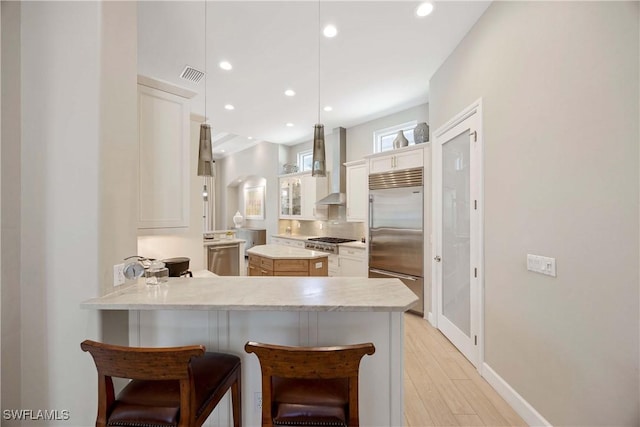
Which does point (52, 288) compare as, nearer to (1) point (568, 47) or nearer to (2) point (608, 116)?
(2) point (608, 116)

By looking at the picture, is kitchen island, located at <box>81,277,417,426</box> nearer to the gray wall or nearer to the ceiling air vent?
the gray wall

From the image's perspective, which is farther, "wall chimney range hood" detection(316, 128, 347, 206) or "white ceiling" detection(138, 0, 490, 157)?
"wall chimney range hood" detection(316, 128, 347, 206)

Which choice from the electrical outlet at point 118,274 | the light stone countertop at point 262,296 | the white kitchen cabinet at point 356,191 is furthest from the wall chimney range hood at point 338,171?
the electrical outlet at point 118,274

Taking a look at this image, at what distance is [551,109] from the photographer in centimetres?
159

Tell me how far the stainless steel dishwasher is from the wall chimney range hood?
7.16ft

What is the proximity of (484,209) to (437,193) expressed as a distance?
0.99 metres

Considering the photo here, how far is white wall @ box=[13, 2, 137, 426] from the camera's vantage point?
54.1 inches

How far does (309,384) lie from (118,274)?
1.23m

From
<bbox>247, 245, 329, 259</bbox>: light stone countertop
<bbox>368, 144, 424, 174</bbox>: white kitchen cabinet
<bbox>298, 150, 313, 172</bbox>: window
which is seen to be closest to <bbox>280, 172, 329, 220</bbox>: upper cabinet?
<bbox>298, 150, 313, 172</bbox>: window

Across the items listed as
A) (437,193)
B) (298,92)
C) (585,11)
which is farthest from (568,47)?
(298,92)

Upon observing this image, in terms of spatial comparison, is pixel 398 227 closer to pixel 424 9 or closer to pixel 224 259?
pixel 424 9

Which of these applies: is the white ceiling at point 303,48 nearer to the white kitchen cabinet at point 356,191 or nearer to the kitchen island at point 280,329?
the white kitchen cabinet at point 356,191

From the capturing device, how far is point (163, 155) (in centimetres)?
189

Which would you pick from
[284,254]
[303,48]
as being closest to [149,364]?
[284,254]
